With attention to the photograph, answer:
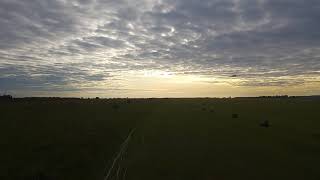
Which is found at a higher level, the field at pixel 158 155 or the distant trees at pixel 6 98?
the distant trees at pixel 6 98

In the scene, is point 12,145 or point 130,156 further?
point 12,145

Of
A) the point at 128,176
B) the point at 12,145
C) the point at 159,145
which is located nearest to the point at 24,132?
the point at 12,145

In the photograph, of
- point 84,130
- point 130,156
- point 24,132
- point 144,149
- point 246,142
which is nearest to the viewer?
point 130,156

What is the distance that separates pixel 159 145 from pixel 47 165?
635 cm

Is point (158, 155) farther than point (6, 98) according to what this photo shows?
No

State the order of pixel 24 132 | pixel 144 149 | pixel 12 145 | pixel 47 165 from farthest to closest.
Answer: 1. pixel 24 132
2. pixel 12 145
3. pixel 144 149
4. pixel 47 165

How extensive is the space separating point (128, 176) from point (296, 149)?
10.1 meters

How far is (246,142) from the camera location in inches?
876

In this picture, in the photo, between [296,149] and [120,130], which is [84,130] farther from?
[296,149]

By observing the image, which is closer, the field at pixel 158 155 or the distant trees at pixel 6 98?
the field at pixel 158 155

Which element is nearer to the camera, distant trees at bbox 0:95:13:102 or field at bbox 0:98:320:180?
field at bbox 0:98:320:180

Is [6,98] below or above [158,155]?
above

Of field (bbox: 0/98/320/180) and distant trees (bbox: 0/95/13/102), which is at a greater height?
distant trees (bbox: 0/95/13/102)

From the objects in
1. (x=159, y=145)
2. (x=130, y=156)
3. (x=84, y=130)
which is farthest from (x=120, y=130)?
(x=130, y=156)
